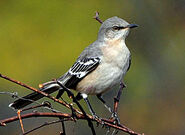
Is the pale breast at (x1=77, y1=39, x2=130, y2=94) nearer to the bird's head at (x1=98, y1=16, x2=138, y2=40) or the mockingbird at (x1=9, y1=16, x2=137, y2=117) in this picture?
the mockingbird at (x1=9, y1=16, x2=137, y2=117)

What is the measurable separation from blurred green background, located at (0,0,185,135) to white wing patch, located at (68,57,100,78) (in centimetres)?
286

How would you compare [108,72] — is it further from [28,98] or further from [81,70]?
[28,98]

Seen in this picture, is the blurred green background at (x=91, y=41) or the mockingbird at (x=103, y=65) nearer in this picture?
the mockingbird at (x=103, y=65)

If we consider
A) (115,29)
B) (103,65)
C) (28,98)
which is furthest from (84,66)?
(28,98)

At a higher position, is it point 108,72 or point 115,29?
point 115,29

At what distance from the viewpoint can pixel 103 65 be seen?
460 centimetres

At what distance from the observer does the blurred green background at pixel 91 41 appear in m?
7.84

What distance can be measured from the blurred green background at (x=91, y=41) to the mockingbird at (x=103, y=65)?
9.34ft

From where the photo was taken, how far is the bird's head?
15.3 ft

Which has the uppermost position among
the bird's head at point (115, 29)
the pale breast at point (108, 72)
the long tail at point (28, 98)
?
the bird's head at point (115, 29)

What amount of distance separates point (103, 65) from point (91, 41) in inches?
158

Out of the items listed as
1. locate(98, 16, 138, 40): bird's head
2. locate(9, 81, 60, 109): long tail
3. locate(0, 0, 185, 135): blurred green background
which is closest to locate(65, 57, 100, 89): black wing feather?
locate(9, 81, 60, 109): long tail

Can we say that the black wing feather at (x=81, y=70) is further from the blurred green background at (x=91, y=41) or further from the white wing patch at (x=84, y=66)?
the blurred green background at (x=91, y=41)

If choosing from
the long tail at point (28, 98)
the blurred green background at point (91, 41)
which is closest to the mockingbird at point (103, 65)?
the long tail at point (28, 98)
